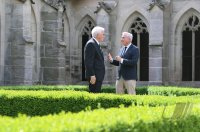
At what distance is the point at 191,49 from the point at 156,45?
1848 mm

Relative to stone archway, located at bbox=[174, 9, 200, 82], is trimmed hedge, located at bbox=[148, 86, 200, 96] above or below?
below

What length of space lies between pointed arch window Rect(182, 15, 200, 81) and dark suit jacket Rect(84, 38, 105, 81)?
1241 centimetres

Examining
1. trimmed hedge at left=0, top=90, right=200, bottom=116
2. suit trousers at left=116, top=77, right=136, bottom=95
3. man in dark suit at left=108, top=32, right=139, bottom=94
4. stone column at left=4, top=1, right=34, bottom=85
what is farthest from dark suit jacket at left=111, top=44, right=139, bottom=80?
stone column at left=4, top=1, right=34, bottom=85

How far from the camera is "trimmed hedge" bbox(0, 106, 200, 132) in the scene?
179 inches

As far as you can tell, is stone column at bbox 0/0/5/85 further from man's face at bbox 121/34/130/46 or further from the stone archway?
man's face at bbox 121/34/130/46

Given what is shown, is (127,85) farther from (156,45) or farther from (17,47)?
(156,45)

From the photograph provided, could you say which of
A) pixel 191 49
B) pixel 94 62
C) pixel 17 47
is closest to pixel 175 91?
pixel 94 62

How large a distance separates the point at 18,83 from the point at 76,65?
6.50m

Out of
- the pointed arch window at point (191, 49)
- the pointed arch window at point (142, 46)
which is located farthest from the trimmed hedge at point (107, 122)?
the pointed arch window at point (142, 46)

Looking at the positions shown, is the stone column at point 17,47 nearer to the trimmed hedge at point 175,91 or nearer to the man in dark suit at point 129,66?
the trimmed hedge at point 175,91

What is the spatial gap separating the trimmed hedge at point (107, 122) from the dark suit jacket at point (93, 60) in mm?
4195

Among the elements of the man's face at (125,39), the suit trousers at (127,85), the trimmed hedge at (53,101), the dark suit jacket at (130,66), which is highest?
the man's face at (125,39)

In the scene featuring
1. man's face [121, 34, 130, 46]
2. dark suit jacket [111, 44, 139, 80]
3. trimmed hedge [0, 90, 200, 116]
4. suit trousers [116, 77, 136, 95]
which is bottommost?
trimmed hedge [0, 90, 200, 116]

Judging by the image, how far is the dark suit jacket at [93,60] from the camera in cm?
1070
